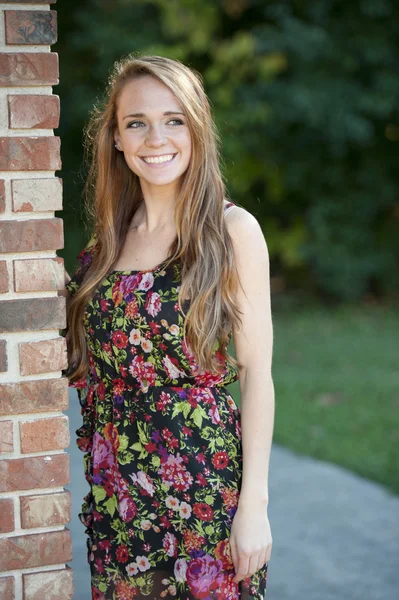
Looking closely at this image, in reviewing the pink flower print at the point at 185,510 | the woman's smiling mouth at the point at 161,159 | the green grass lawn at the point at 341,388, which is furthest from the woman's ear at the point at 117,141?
the green grass lawn at the point at 341,388

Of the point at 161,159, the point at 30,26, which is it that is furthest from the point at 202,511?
the point at 30,26

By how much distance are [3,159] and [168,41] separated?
864 cm

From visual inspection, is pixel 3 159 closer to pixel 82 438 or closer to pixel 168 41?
pixel 82 438

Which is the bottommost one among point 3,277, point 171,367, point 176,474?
point 176,474

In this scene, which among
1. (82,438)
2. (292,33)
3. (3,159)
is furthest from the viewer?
(292,33)

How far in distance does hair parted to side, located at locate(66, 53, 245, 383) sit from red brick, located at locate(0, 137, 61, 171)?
505 mm

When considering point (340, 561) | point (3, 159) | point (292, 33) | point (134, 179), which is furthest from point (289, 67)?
point (3, 159)

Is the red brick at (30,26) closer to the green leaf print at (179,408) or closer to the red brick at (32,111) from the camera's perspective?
the red brick at (32,111)

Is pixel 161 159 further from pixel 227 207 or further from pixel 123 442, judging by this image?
pixel 123 442

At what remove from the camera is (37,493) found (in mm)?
1733

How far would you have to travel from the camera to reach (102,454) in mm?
2139

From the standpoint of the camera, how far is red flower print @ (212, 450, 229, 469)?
6.77ft

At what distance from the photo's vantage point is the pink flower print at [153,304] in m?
2.05

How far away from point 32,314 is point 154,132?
0.62 metres
